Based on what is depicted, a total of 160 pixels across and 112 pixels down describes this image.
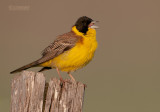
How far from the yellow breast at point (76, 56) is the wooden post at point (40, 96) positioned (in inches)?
89.9

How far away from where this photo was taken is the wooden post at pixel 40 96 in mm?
4504

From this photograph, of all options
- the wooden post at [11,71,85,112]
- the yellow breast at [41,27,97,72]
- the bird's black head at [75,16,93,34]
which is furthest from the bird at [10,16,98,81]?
the wooden post at [11,71,85,112]

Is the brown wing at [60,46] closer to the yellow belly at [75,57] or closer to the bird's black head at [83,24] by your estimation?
the yellow belly at [75,57]

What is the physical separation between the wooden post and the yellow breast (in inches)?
89.9

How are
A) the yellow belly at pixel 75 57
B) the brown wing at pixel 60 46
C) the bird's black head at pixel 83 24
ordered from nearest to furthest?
1. the yellow belly at pixel 75 57
2. the brown wing at pixel 60 46
3. the bird's black head at pixel 83 24

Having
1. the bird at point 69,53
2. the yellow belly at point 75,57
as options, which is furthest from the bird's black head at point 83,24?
the yellow belly at point 75,57

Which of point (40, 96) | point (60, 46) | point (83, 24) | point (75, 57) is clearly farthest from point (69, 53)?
point (40, 96)

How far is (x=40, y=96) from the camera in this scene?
14.9ft

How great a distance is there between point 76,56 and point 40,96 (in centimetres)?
254

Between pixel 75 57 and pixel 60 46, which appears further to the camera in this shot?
pixel 60 46

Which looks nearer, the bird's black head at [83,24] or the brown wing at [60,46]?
the brown wing at [60,46]

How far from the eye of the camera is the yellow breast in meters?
7.02

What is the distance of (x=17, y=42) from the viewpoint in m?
14.7

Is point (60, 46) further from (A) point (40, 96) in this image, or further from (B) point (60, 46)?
(A) point (40, 96)
